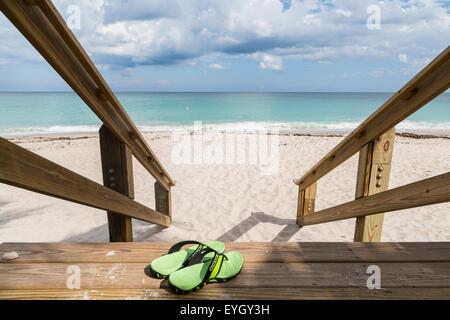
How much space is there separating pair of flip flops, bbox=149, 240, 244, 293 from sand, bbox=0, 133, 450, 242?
2238 mm

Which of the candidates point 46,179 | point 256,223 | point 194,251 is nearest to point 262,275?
point 194,251

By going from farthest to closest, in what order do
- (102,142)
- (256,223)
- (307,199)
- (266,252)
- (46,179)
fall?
(256,223) < (307,199) < (102,142) < (266,252) < (46,179)

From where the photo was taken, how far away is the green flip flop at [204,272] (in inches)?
49.5

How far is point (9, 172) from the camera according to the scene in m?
0.99

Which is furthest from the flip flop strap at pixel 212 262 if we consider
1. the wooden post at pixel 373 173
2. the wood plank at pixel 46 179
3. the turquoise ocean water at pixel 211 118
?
the turquoise ocean water at pixel 211 118

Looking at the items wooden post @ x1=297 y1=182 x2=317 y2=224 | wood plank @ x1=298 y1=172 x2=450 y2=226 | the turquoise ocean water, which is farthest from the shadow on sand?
the turquoise ocean water

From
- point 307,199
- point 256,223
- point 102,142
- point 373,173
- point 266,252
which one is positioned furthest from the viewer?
point 256,223

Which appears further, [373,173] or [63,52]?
[373,173]

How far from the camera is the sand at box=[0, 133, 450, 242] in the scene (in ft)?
12.5

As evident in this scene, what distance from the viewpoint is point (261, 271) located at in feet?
4.63

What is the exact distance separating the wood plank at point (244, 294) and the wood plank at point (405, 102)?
93cm

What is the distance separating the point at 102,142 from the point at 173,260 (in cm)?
100

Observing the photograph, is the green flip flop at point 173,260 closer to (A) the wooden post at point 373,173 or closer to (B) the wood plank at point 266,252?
(B) the wood plank at point 266,252

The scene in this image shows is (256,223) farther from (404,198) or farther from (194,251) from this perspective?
(404,198)
